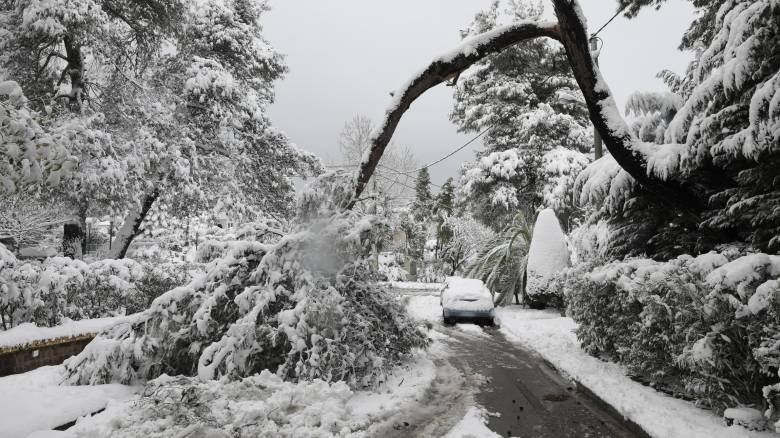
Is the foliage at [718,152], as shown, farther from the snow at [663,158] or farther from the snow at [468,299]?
the snow at [468,299]

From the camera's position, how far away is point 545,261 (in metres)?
14.4

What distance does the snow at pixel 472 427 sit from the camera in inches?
176

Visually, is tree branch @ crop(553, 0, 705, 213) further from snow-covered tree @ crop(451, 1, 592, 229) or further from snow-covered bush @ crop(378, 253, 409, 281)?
snow-covered tree @ crop(451, 1, 592, 229)

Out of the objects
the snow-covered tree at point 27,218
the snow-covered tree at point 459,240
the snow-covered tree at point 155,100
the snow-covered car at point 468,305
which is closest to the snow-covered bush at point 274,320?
the snow-covered tree at point 155,100

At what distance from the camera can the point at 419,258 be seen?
110 ft

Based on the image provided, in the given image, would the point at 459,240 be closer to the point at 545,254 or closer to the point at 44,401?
the point at 545,254

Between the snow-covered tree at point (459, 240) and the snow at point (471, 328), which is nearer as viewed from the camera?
the snow at point (471, 328)

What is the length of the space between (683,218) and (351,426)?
584 centimetres

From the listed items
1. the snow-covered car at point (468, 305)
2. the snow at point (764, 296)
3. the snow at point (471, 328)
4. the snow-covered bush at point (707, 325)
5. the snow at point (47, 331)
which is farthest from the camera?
the snow-covered car at point (468, 305)

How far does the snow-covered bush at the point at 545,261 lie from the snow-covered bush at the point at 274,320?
8.84 meters

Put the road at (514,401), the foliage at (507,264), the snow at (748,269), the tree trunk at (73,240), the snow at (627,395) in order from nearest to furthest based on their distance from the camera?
the snow at (748,269) → the snow at (627,395) → the road at (514,401) → the tree trunk at (73,240) → the foliage at (507,264)

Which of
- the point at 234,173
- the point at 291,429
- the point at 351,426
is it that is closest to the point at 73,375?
the point at 291,429

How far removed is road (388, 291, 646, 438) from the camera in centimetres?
471

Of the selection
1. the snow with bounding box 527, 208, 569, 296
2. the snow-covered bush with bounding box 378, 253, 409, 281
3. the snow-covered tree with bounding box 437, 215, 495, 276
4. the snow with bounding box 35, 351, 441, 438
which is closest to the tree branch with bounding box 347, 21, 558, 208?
the snow-covered bush with bounding box 378, 253, 409, 281
